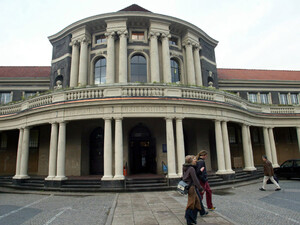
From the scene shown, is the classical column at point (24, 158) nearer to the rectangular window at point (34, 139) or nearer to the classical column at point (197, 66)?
the rectangular window at point (34, 139)

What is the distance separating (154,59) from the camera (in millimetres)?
20547

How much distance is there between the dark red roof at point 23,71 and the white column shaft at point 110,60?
11.2m

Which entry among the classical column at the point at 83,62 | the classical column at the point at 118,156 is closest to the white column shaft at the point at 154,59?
the classical column at the point at 83,62

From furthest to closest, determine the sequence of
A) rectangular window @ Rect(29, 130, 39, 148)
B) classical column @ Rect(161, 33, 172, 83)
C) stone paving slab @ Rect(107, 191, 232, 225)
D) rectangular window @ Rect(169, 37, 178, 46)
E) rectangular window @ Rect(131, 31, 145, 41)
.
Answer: rectangular window @ Rect(169, 37, 178, 46)
rectangular window @ Rect(131, 31, 145, 41)
classical column @ Rect(161, 33, 172, 83)
rectangular window @ Rect(29, 130, 39, 148)
stone paving slab @ Rect(107, 191, 232, 225)

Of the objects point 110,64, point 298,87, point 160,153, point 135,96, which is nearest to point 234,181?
point 160,153

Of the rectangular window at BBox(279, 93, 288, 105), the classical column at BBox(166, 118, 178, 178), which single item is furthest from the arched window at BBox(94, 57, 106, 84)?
the rectangular window at BBox(279, 93, 288, 105)

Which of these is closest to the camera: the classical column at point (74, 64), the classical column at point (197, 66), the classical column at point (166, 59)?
the classical column at point (166, 59)

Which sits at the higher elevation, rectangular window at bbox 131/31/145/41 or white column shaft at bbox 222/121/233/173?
rectangular window at bbox 131/31/145/41

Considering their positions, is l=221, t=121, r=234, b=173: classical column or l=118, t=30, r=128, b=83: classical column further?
l=118, t=30, r=128, b=83: classical column

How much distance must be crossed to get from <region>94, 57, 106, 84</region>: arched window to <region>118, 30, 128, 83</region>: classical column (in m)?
2.42

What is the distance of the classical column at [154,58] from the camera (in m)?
20.2

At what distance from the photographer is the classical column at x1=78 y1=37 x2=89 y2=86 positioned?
2088cm

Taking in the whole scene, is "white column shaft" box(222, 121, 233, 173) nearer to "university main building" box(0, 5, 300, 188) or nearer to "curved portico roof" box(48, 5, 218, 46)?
"university main building" box(0, 5, 300, 188)

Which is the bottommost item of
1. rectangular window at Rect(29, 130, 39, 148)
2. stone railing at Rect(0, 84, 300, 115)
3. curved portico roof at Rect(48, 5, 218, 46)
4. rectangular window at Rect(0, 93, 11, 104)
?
rectangular window at Rect(29, 130, 39, 148)
